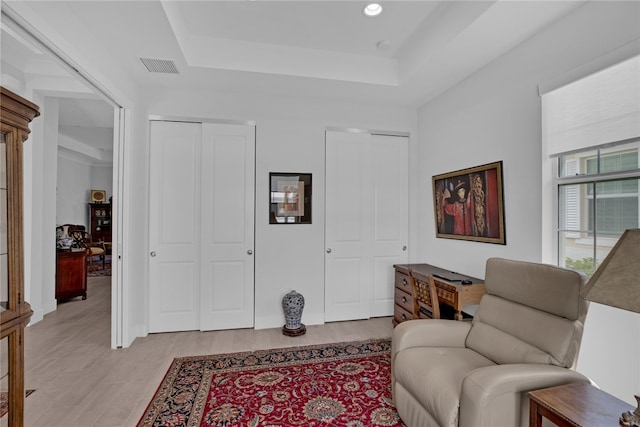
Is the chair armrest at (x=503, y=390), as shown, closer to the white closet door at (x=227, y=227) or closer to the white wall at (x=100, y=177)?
the white closet door at (x=227, y=227)

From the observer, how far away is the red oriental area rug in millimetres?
2016

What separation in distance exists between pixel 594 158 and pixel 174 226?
3820 mm

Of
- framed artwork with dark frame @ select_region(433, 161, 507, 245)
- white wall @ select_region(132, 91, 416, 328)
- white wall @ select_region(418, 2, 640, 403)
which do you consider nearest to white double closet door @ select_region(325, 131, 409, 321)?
white wall @ select_region(132, 91, 416, 328)

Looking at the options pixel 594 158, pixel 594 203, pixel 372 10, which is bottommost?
pixel 594 203

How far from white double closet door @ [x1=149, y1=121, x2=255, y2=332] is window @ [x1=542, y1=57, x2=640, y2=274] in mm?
2904

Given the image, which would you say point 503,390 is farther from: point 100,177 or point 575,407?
point 100,177

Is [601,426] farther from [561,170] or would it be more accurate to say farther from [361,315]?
[361,315]

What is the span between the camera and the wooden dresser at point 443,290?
264 cm

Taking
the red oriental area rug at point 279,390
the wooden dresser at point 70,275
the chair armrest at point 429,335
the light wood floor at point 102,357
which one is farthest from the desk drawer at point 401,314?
the wooden dresser at point 70,275

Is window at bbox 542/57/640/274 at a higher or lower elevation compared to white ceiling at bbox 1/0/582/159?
lower

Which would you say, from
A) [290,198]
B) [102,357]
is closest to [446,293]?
[290,198]

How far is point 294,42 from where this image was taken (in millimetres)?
3027

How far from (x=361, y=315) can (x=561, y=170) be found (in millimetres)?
2644

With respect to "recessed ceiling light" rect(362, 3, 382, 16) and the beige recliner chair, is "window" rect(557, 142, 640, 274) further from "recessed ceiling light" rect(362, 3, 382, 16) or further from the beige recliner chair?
"recessed ceiling light" rect(362, 3, 382, 16)
